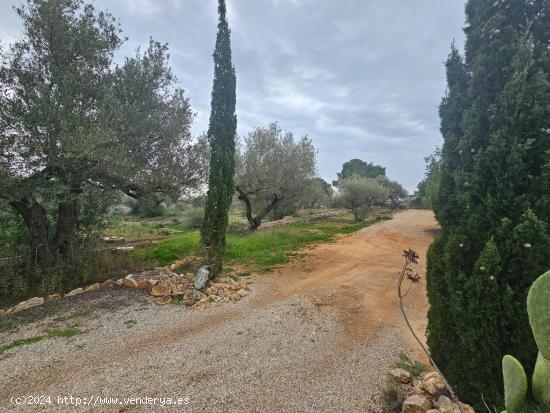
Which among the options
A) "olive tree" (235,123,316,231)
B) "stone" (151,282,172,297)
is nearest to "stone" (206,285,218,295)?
"stone" (151,282,172,297)

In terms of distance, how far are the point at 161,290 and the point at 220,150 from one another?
4.31m

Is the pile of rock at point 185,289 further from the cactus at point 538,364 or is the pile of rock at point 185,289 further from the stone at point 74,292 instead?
the cactus at point 538,364

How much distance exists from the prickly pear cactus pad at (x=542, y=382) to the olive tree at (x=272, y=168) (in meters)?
15.5

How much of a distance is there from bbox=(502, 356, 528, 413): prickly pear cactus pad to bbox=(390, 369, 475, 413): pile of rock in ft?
3.20

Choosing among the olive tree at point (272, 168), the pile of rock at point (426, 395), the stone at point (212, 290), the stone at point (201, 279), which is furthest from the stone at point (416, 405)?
the olive tree at point (272, 168)

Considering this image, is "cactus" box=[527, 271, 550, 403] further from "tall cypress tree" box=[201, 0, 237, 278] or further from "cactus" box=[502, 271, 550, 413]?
"tall cypress tree" box=[201, 0, 237, 278]

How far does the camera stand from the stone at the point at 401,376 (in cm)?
355

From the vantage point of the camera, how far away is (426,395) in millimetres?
3102

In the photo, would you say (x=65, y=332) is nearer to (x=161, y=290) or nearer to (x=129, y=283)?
(x=161, y=290)

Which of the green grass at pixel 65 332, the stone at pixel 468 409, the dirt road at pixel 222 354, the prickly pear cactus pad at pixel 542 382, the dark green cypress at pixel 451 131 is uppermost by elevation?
the dark green cypress at pixel 451 131

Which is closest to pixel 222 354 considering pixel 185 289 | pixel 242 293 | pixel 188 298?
pixel 188 298

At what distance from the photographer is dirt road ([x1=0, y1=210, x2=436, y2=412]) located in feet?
10.7

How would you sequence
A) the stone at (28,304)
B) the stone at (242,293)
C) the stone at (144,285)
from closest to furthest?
the stone at (28,304) → the stone at (242,293) → the stone at (144,285)

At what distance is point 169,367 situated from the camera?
12.6ft
